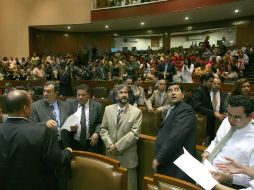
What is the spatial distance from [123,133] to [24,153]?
1208mm

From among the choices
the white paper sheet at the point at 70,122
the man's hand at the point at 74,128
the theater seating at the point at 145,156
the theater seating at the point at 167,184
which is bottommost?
the theater seating at the point at 145,156

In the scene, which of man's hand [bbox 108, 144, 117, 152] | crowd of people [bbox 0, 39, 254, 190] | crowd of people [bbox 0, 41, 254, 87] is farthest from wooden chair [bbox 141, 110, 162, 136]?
crowd of people [bbox 0, 41, 254, 87]

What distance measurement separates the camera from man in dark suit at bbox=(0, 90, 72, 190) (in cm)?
172

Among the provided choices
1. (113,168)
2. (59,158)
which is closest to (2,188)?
(59,158)

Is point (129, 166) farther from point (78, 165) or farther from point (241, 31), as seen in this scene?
point (241, 31)

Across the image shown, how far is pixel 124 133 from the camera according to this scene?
278 centimetres

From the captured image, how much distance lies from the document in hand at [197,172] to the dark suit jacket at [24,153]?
81cm

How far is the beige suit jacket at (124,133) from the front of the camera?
105 inches

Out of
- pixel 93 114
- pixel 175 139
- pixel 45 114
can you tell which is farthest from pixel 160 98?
pixel 175 139

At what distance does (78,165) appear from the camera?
2057mm

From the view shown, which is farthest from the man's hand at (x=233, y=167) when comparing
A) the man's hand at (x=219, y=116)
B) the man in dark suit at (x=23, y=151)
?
the man's hand at (x=219, y=116)

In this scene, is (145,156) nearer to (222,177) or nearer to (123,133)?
(123,133)

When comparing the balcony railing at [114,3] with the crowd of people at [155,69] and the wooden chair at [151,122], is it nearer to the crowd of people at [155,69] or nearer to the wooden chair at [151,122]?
the crowd of people at [155,69]

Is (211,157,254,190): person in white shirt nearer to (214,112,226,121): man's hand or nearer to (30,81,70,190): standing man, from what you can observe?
(30,81,70,190): standing man
